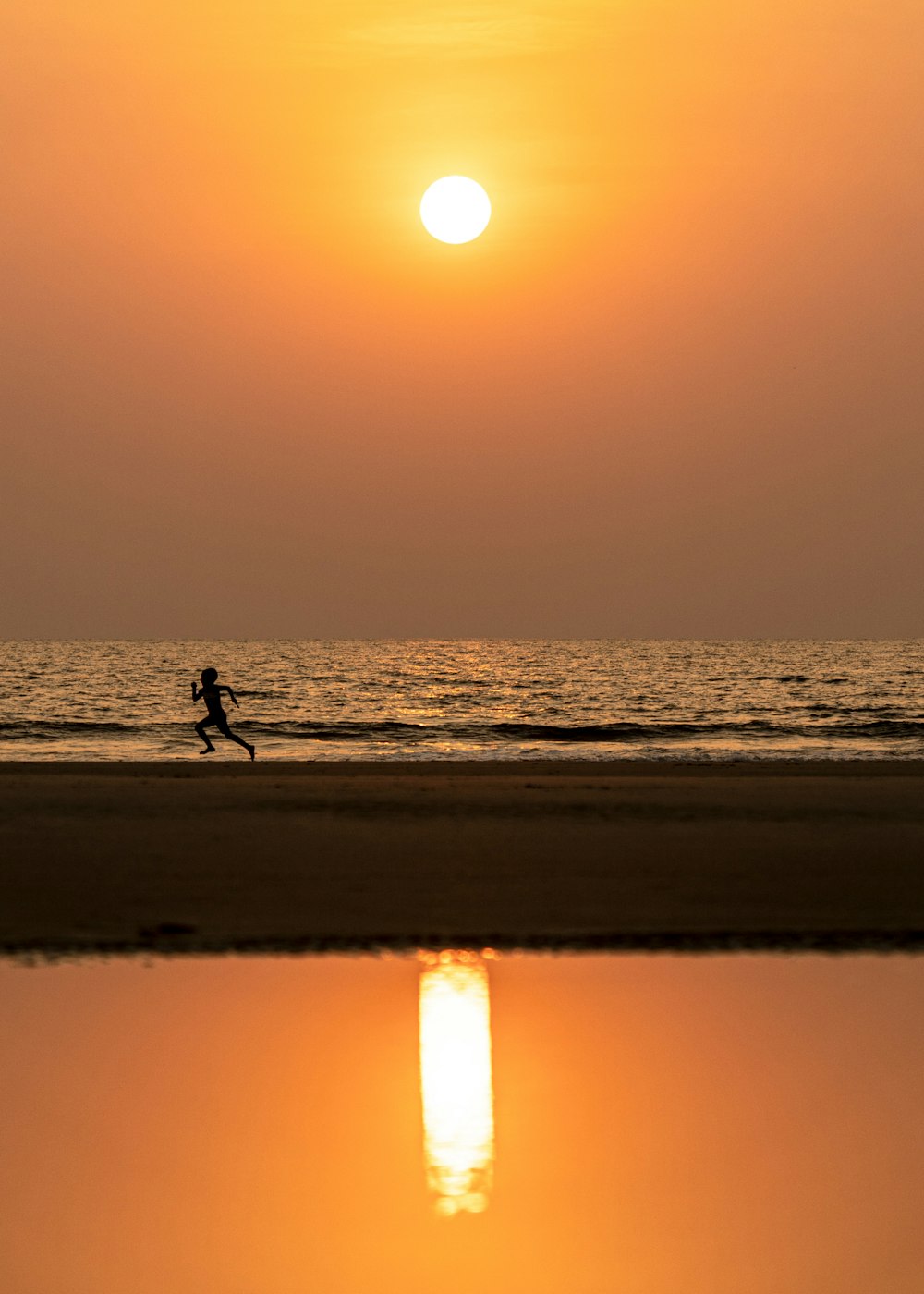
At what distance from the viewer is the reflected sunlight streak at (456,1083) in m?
5.90

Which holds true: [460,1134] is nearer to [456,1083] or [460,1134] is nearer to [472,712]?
[456,1083]

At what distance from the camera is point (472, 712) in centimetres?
6034

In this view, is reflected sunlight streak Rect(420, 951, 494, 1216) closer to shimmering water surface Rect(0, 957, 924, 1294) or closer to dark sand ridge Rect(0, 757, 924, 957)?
shimmering water surface Rect(0, 957, 924, 1294)

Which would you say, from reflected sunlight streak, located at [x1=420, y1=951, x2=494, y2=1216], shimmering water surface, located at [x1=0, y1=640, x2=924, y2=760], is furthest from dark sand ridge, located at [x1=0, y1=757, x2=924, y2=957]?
shimmering water surface, located at [x1=0, y1=640, x2=924, y2=760]

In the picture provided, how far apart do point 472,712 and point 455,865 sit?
1767 inches

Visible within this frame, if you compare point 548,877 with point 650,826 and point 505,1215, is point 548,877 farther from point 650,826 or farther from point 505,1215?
point 505,1215

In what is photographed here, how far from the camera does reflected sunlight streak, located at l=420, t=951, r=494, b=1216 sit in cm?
590

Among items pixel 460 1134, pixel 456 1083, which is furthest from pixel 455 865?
pixel 460 1134

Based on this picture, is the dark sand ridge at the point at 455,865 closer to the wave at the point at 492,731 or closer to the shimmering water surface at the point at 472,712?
the shimmering water surface at the point at 472,712

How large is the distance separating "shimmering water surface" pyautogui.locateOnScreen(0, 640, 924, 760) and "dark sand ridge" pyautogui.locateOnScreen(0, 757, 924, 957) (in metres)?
14.2

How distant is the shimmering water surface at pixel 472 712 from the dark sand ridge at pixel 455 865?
1417cm

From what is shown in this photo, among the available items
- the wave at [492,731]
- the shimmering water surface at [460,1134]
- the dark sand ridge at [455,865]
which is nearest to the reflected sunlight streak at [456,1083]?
the shimmering water surface at [460,1134]

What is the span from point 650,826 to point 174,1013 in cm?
1060

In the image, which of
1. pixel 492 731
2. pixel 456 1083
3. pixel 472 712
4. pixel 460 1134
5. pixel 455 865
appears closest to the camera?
pixel 460 1134
